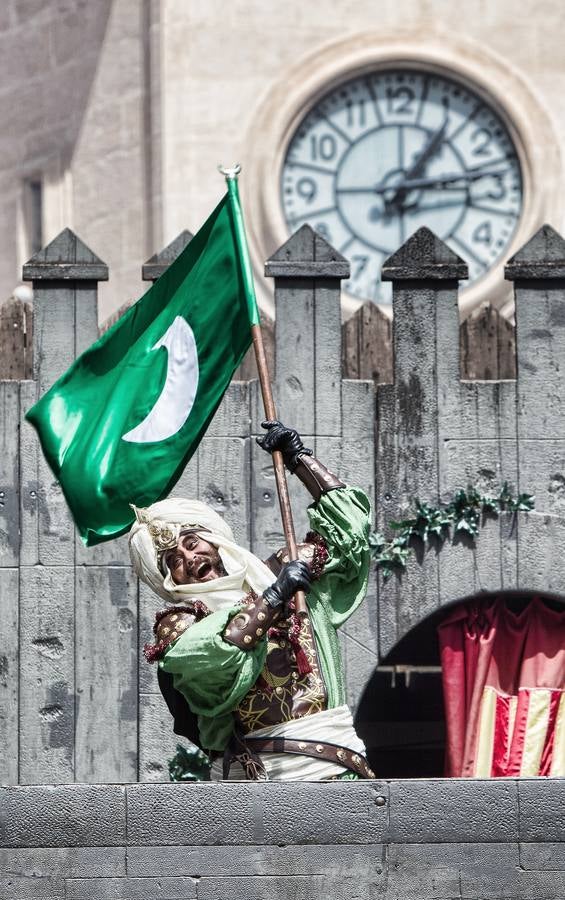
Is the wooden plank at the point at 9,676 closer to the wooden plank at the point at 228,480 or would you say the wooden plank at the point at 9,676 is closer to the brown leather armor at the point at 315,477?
the wooden plank at the point at 228,480

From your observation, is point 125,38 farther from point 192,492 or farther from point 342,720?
point 342,720

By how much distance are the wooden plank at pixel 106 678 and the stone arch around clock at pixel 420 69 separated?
5.26m

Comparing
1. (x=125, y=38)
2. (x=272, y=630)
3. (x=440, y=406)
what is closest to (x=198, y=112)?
(x=125, y=38)

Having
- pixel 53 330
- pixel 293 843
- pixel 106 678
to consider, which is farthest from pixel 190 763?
pixel 293 843

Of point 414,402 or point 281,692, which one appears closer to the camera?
point 281,692

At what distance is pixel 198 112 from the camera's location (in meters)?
20.5

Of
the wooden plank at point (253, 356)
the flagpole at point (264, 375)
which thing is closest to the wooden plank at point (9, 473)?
the wooden plank at point (253, 356)

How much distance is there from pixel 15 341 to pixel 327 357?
1527 millimetres

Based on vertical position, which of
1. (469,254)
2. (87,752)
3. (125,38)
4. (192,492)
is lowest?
(87,752)

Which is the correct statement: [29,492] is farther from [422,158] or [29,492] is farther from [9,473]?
[422,158]

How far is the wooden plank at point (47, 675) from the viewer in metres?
15.6

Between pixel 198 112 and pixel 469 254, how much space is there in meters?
1.90

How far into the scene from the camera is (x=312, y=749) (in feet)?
42.3

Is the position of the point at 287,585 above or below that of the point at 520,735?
above
